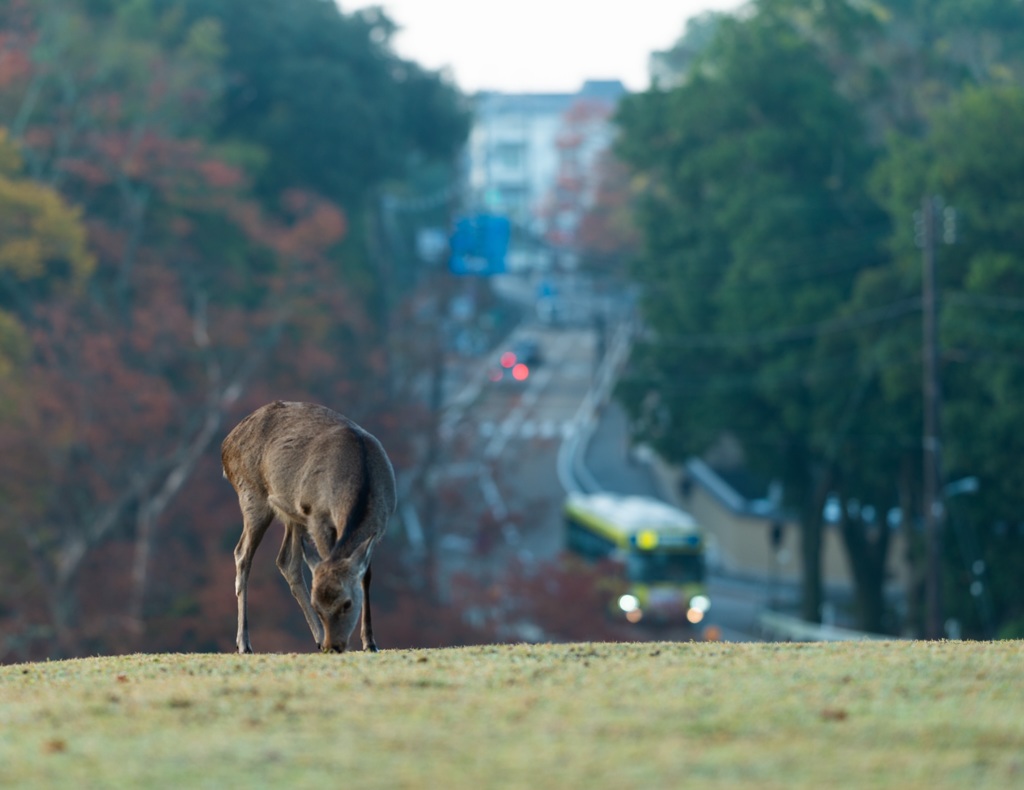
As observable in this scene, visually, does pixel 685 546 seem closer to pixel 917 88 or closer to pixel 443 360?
pixel 443 360

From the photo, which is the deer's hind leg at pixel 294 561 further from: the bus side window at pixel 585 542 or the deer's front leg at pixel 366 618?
the bus side window at pixel 585 542

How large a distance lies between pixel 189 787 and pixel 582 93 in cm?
12666

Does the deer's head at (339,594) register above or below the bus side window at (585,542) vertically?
above

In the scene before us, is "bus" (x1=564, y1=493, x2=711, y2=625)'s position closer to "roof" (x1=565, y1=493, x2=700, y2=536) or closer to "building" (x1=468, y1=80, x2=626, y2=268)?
"roof" (x1=565, y1=493, x2=700, y2=536)

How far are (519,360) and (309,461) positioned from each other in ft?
204

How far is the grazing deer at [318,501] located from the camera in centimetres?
949

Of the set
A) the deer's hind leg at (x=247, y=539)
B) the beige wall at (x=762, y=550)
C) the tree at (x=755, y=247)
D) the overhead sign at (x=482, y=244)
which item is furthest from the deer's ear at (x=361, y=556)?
the beige wall at (x=762, y=550)

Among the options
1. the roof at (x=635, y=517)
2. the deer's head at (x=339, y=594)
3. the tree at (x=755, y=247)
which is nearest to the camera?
the deer's head at (x=339, y=594)

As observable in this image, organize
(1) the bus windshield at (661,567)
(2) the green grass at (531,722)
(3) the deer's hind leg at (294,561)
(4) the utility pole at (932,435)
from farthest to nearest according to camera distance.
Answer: (1) the bus windshield at (661,567) < (4) the utility pole at (932,435) < (3) the deer's hind leg at (294,561) < (2) the green grass at (531,722)

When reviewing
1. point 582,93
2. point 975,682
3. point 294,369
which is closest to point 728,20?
point 294,369

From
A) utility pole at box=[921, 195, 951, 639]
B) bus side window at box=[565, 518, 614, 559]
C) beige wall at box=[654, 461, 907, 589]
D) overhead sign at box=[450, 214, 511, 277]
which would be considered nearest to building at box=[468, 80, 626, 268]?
beige wall at box=[654, 461, 907, 589]

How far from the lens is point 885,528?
133ft

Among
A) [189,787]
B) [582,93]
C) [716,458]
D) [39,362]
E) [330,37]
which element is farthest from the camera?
[582,93]

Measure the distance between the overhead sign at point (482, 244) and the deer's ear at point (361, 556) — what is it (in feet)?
114
